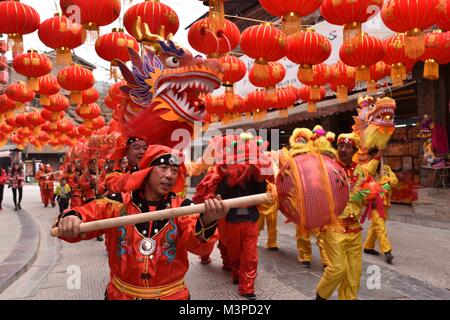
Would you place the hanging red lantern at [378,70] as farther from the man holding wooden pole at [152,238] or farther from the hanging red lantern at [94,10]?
the man holding wooden pole at [152,238]

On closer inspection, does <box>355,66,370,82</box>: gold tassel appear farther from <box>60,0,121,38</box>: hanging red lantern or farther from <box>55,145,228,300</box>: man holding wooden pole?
<box>55,145,228,300</box>: man holding wooden pole

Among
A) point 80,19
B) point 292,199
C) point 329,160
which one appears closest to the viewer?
point 292,199

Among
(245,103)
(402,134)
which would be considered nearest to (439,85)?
(402,134)

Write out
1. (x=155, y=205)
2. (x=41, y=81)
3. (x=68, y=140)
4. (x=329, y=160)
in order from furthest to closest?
(x=68, y=140), (x=41, y=81), (x=329, y=160), (x=155, y=205)

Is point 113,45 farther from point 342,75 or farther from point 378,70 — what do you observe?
point 378,70

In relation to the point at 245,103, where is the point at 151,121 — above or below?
below

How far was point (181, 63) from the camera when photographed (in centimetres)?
343

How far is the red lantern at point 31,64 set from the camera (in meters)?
7.14

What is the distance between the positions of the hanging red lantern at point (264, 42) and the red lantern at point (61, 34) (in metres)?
2.50

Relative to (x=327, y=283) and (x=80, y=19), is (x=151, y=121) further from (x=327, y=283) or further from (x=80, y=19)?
(x=80, y=19)

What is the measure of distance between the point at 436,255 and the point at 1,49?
11.8 metres

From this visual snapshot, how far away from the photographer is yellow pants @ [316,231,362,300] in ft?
11.5

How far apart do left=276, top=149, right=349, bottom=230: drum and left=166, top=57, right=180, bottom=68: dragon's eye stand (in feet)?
4.69

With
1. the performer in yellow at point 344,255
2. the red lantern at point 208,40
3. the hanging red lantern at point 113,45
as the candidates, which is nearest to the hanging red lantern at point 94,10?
the hanging red lantern at point 113,45
